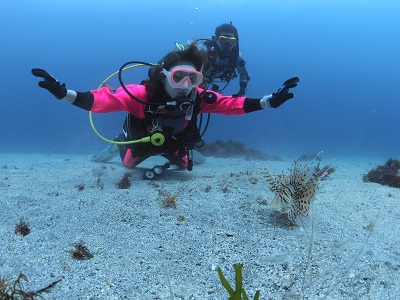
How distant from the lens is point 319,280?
2463mm

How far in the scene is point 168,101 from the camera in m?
5.50

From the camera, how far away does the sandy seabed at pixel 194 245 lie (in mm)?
2381

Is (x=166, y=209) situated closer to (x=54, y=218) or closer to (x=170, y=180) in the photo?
(x=54, y=218)

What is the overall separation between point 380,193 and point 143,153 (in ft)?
15.9

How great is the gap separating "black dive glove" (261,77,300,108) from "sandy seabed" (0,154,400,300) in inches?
65.6

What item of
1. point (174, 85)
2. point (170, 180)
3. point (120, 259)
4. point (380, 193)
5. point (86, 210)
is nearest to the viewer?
point (120, 259)

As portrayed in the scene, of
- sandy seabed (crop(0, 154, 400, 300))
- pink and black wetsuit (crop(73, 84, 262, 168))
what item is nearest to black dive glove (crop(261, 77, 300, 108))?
pink and black wetsuit (crop(73, 84, 262, 168))

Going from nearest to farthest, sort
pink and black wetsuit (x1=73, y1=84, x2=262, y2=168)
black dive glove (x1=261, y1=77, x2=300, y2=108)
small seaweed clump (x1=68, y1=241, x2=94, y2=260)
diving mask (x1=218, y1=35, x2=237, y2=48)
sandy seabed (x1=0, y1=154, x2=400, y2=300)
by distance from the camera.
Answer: sandy seabed (x1=0, y1=154, x2=400, y2=300) → small seaweed clump (x1=68, y1=241, x2=94, y2=260) → black dive glove (x1=261, y1=77, x2=300, y2=108) → pink and black wetsuit (x1=73, y1=84, x2=262, y2=168) → diving mask (x1=218, y1=35, x2=237, y2=48)

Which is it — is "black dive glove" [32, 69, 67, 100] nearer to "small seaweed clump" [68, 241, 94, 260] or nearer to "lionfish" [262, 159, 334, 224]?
"small seaweed clump" [68, 241, 94, 260]

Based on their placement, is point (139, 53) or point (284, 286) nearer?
point (284, 286)

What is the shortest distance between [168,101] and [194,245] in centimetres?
312

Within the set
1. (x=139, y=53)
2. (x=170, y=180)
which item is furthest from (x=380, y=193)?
(x=139, y=53)

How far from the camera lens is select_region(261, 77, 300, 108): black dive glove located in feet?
16.7

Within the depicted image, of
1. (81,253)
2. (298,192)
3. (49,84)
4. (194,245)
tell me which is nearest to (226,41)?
(49,84)
